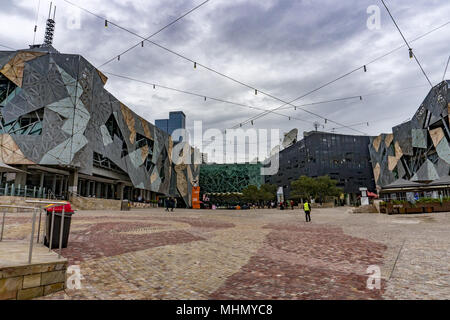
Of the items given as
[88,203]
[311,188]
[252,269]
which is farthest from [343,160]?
[252,269]

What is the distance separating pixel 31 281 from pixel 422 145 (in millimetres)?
58102

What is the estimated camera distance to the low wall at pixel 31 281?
3233 millimetres

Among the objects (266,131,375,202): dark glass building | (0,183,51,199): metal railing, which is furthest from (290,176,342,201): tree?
(0,183,51,199): metal railing

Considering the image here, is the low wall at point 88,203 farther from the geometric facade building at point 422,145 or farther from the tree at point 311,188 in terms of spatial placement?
the tree at point 311,188

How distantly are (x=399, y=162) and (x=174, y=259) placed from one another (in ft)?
214

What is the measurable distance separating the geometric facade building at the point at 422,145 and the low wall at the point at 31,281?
94.6 feet

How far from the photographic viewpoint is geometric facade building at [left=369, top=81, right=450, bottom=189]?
1563 inches

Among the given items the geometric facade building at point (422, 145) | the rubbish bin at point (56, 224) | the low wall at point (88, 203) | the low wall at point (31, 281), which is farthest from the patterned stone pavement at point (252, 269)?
the low wall at point (88, 203)

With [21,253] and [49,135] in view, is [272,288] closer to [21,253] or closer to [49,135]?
[21,253]

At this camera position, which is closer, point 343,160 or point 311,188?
point 311,188

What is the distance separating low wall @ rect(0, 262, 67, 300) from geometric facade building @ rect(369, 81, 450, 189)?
28.8 m

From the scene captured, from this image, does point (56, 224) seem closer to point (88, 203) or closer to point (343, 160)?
point (88, 203)

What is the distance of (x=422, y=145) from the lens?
47.9m
